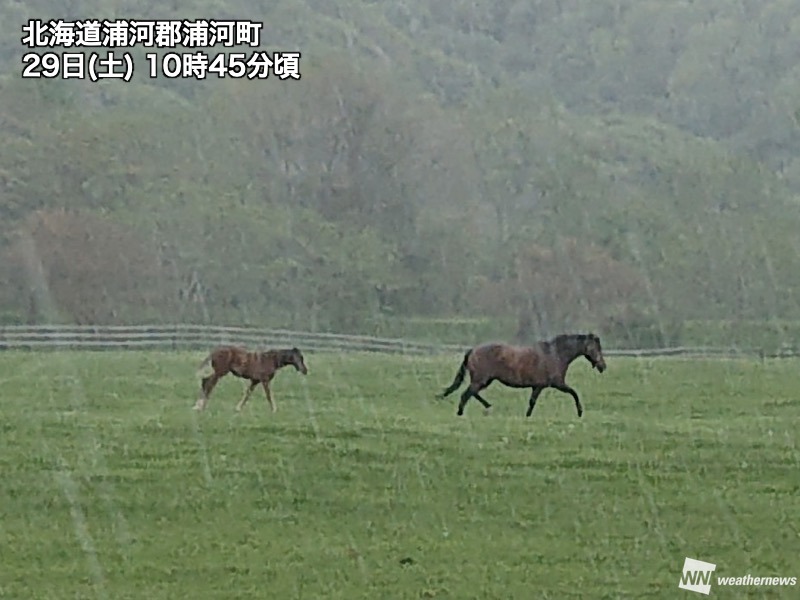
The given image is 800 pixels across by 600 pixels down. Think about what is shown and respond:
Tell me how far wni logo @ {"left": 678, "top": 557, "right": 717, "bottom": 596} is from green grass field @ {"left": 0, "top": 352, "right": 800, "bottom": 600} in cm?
10

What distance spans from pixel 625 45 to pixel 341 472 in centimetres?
6915

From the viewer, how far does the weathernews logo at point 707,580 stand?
10359 millimetres

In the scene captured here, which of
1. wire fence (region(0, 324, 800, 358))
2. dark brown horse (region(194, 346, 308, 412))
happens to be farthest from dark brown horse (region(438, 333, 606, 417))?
wire fence (region(0, 324, 800, 358))

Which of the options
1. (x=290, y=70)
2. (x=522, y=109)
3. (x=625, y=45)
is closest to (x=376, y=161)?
(x=522, y=109)

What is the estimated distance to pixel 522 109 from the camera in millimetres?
62844

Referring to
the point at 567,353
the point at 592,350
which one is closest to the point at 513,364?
the point at 567,353

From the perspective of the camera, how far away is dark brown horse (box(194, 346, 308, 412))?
60.7 feet

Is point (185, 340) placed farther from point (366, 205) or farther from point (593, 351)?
point (366, 205)

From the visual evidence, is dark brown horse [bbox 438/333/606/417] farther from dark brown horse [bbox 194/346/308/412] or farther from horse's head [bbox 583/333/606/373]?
dark brown horse [bbox 194/346/308/412]

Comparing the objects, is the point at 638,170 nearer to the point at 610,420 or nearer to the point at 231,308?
the point at 231,308

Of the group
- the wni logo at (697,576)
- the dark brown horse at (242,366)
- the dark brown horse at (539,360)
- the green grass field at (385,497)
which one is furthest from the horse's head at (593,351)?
the wni logo at (697,576)

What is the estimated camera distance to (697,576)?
417 inches

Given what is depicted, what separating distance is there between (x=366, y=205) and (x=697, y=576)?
42413mm

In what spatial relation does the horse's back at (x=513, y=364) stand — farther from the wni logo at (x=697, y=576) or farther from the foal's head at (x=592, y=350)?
the wni logo at (x=697, y=576)
